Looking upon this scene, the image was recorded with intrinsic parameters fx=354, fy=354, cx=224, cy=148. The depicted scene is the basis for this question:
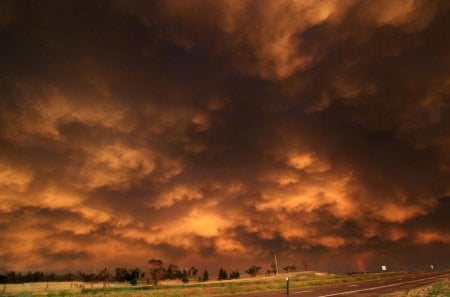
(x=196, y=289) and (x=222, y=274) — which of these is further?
(x=222, y=274)

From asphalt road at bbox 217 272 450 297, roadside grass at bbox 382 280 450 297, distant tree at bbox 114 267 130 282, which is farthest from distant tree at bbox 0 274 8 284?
roadside grass at bbox 382 280 450 297

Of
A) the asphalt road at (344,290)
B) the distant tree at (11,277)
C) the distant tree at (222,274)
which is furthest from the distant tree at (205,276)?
the asphalt road at (344,290)

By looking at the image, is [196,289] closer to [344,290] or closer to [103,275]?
[344,290]

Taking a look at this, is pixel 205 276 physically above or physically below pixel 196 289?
below

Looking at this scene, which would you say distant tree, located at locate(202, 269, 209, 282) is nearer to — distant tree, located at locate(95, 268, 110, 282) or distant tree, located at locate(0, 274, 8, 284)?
distant tree, located at locate(95, 268, 110, 282)

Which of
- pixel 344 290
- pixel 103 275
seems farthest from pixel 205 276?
pixel 344 290

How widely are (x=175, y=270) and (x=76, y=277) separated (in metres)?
52.6

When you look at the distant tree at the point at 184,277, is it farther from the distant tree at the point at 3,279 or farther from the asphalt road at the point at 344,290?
the asphalt road at the point at 344,290

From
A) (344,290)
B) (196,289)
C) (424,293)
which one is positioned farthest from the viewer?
(196,289)

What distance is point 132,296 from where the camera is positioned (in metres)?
42.3

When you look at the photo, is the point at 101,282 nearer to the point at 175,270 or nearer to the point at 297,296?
the point at 175,270

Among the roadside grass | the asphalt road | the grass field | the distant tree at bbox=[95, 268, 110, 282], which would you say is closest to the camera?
the roadside grass

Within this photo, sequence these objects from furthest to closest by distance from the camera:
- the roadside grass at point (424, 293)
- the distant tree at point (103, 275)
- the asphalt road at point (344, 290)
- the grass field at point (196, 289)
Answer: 1. the distant tree at point (103, 275)
2. the grass field at point (196, 289)
3. the asphalt road at point (344, 290)
4. the roadside grass at point (424, 293)

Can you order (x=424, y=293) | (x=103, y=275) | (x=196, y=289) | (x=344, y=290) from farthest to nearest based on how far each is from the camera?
(x=103, y=275) → (x=196, y=289) → (x=344, y=290) → (x=424, y=293)
